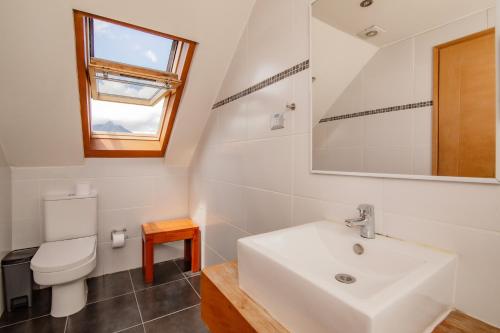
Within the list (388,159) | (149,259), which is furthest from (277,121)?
(149,259)

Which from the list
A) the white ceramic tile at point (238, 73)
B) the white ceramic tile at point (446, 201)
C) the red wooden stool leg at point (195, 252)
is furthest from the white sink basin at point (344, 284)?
the red wooden stool leg at point (195, 252)

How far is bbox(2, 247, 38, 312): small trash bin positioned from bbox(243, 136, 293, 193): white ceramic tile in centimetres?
186

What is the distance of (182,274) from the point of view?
251cm

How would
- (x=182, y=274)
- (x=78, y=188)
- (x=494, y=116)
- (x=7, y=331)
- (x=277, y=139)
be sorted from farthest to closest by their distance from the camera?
1. (x=182, y=274)
2. (x=78, y=188)
3. (x=7, y=331)
4. (x=277, y=139)
5. (x=494, y=116)

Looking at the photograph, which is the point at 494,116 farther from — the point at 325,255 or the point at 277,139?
the point at 277,139

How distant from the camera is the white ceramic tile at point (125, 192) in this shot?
8.09 ft

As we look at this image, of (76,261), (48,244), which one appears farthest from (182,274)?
(48,244)

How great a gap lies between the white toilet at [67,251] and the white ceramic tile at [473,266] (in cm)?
212

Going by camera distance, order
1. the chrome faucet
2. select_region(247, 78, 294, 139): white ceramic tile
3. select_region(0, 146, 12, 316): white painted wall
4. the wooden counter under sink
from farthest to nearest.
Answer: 1. select_region(0, 146, 12, 316): white painted wall
2. select_region(247, 78, 294, 139): white ceramic tile
3. the chrome faucet
4. the wooden counter under sink

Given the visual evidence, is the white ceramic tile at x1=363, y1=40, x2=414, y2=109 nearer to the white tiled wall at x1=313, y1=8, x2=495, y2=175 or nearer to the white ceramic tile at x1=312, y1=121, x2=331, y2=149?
the white tiled wall at x1=313, y1=8, x2=495, y2=175

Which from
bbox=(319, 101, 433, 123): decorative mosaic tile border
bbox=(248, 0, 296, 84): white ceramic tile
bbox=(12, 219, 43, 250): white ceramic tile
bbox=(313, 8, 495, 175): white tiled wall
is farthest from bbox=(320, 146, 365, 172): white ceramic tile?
bbox=(12, 219, 43, 250): white ceramic tile

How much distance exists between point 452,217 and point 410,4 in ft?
2.41

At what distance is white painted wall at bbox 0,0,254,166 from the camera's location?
142 centimetres

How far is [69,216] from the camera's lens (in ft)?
7.23
